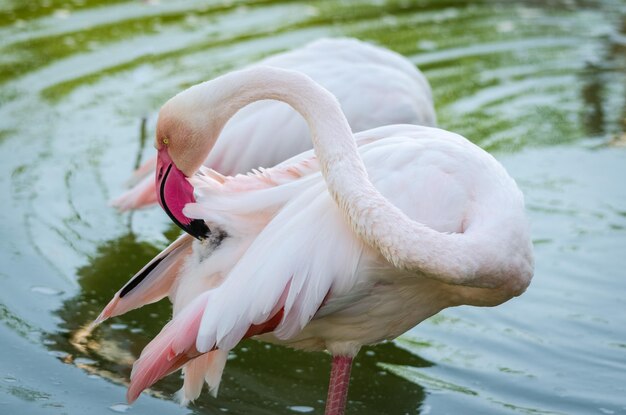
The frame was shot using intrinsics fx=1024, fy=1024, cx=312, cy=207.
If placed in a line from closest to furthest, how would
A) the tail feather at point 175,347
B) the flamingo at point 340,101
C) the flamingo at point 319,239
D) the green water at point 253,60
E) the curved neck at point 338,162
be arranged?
the curved neck at point 338,162 < the flamingo at point 319,239 < the tail feather at point 175,347 < the green water at point 253,60 < the flamingo at point 340,101

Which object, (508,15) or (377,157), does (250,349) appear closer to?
(377,157)

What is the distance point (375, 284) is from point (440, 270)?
454 millimetres

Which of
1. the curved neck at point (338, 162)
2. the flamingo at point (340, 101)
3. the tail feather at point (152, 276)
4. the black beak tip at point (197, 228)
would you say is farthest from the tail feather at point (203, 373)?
the flamingo at point (340, 101)

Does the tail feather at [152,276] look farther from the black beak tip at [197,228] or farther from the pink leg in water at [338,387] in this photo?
the pink leg in water at [338,387]

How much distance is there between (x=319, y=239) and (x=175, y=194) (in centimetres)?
60

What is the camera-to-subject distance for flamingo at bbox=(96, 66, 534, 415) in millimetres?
3506

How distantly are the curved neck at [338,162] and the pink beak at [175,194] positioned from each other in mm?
46

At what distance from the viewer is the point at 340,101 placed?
5.48m

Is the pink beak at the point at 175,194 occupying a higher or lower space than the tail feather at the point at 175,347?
higher

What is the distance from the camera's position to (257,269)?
3.69 m

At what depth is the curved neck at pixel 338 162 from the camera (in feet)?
11.1

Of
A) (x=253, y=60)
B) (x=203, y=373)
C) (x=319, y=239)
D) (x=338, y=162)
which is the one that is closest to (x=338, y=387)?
(x=203, y=373)

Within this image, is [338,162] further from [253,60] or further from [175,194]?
[253,60]

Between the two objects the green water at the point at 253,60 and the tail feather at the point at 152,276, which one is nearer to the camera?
the tail feather at the point at 152,276
